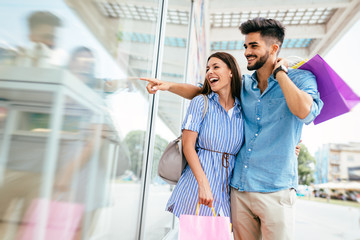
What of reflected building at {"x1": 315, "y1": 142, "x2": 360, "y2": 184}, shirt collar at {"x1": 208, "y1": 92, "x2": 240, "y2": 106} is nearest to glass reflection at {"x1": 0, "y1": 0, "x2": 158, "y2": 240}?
shirt collar at {"x1": 208, "y1": 92, "x2": 240, "y2": 106}

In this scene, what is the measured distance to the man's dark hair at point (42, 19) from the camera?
0.51 meters

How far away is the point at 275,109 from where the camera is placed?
119 cm

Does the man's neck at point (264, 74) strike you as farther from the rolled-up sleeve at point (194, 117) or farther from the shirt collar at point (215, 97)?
the rolled-up sleeve at point (194, 117)

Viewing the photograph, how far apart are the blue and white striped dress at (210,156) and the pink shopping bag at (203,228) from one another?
7.2 inches

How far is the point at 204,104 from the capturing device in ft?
3.93

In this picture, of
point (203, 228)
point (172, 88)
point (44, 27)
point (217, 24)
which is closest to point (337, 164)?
point (217, 24)

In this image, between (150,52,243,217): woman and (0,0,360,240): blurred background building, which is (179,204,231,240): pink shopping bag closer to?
(150,52,243,217): woman

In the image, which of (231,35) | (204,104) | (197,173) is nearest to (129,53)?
(204,104)

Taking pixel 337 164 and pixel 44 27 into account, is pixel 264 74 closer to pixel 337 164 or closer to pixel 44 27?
pixel 44 27

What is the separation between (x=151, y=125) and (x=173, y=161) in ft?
1.55

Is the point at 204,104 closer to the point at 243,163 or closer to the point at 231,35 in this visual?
the point at 243,163

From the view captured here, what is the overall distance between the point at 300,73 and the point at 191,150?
59 cm

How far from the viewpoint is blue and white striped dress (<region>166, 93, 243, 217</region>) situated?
114 centimetres

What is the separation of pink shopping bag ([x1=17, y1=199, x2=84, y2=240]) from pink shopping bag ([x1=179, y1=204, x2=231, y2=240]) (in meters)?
0.35
